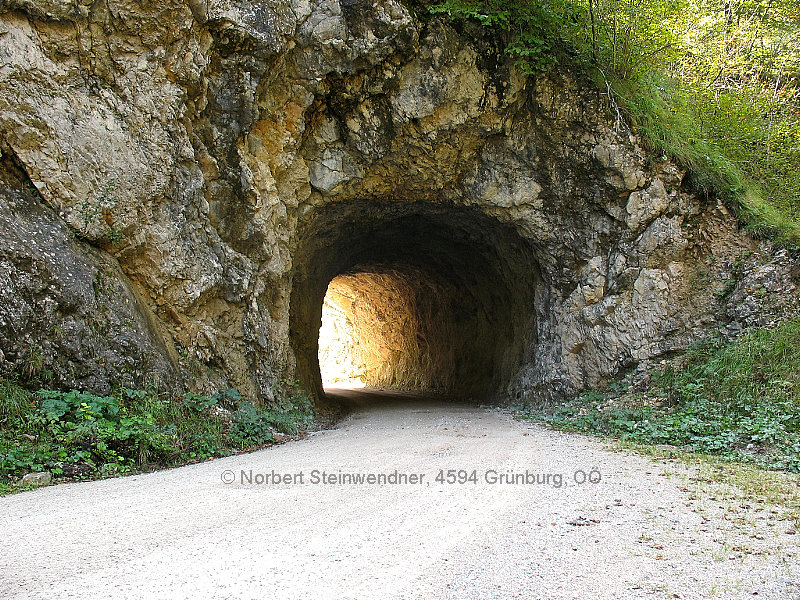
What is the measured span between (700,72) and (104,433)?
52.2 ft

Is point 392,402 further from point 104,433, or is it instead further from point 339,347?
point 339,347

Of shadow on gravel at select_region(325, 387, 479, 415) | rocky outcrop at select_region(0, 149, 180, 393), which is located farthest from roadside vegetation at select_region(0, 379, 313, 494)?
shadow on gravel at select_region(325, 387, 479, 415)

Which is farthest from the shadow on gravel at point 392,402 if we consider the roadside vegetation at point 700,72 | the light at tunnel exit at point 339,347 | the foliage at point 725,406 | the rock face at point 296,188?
the roadside vegetation at point 700,72

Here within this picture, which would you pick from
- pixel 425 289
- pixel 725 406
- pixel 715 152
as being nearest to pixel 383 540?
pixel 725 406

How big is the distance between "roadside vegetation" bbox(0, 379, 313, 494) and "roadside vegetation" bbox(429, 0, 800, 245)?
781 cm

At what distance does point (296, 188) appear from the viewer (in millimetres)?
10656

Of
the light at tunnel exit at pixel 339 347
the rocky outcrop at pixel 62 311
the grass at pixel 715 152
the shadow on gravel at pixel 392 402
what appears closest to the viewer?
the rocky outcrop at pixel 62 311

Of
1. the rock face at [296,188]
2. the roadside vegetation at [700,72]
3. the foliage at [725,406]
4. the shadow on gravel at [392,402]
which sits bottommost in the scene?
the shadow on gravel at [392,402]

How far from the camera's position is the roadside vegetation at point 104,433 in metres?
5.27

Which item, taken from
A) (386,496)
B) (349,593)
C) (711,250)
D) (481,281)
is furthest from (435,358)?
(349,593)

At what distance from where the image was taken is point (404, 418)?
1185 centimetres

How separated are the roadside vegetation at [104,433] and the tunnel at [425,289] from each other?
540cm

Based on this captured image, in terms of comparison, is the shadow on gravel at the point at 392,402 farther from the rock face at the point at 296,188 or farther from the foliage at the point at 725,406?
the foliage at the point at 725,406

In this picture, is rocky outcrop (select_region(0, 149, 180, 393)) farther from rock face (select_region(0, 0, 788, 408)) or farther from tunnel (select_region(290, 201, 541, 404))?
tunnel (select_region(290, 201, 541, 404))
